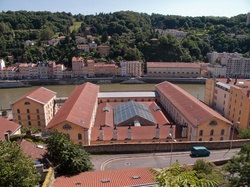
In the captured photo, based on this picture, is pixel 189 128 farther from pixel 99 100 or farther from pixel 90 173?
pixel 99 100

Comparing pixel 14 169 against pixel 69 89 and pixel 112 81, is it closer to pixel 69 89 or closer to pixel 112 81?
pixel 69 89

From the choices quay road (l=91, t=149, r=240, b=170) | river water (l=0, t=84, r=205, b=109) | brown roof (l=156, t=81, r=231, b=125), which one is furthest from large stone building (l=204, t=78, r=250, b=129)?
river water (l=0, t=84, r=205, b=109)

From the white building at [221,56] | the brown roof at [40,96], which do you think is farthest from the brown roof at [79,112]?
the white building at [221,56]

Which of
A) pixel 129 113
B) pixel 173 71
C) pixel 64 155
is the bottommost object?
pixel 129 113

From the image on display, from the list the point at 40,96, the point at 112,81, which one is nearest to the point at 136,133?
the point at 40,96

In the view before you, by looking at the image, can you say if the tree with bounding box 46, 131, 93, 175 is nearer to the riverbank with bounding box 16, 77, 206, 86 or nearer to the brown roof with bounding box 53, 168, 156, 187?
the brown roof with bounding box 53, 168, 156, 187

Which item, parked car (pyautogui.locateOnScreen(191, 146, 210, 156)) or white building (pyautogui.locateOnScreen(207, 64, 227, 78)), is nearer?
parked car (pyautogui.locateOnScreen(191, 146, 210, 156))
